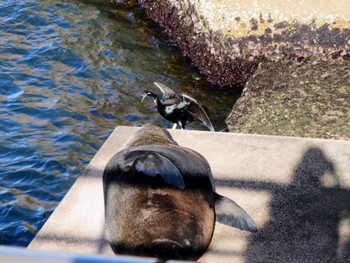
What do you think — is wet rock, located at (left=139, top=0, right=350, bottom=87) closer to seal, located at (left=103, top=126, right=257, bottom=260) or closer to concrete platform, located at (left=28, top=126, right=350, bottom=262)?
concrete platform, located at (left=28, top=126, right=350, bottom=262)

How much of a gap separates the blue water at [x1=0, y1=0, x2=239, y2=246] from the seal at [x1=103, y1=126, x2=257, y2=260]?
1.92m

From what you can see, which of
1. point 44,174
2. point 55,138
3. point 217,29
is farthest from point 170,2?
point 44,174

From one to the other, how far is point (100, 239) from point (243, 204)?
0.89 m

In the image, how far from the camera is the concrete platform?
3666 millimetres

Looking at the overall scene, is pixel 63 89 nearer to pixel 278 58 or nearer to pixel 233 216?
pixel 278 58

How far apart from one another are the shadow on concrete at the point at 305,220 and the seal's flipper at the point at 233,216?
8 centimetres

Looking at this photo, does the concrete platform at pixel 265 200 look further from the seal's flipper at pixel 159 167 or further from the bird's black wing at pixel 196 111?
the bird's black wing at pixel 196 111

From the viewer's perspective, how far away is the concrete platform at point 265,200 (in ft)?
12.0

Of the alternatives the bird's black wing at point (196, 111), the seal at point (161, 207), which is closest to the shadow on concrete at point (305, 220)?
the seal at point (161, 207)

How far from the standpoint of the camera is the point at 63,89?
8.09m

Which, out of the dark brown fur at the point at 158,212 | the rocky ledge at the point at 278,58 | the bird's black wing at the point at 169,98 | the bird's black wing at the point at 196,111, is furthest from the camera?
the bird's black wing at the point at 169,98

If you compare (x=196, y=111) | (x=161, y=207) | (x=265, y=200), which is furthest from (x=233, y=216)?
(x=196, y=111)

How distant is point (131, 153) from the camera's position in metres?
4.03

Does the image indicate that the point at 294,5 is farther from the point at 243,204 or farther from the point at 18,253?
the point at 18,253
